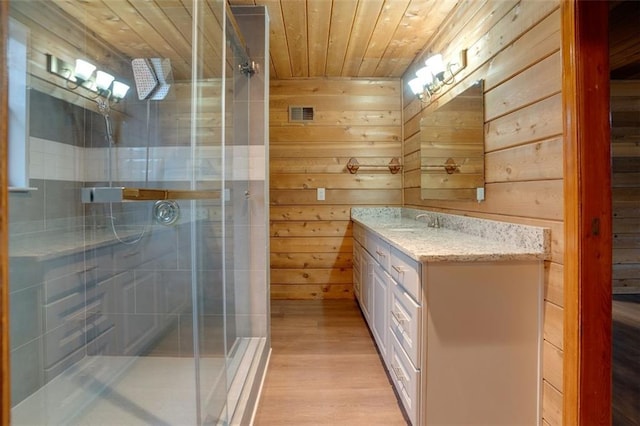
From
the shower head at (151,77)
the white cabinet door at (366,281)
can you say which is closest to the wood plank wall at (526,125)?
the white cabinet door at (366,281)

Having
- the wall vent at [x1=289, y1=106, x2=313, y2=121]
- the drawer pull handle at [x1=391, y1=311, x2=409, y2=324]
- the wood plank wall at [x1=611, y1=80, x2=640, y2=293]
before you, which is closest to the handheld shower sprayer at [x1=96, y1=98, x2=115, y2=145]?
the wall vent at [x1=289, y1=106, x2=313, y2=121]

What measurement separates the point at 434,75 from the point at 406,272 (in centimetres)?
167

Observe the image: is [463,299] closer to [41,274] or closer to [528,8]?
[528,8]

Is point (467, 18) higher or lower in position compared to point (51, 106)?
higher

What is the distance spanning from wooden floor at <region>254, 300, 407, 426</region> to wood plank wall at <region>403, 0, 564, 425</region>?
→ 2.74ft

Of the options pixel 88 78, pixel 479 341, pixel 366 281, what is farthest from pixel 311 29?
pixel 479 341

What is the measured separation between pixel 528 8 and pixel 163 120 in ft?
6.77

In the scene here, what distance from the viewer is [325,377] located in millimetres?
1999

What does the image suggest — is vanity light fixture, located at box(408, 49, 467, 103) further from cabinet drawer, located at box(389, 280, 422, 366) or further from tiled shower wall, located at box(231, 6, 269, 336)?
cabinet drawer, located at box(389, 280, 422, 366)

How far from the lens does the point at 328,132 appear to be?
133 inches

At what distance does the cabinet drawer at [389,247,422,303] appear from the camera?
1.39 metres

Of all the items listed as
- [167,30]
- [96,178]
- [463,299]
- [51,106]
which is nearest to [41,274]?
[96,178]

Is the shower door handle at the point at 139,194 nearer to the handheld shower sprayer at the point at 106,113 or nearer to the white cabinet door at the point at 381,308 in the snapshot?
the handheld shower sprayer at the point at 106,113

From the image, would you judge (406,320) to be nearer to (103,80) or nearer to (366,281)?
(366,281)
